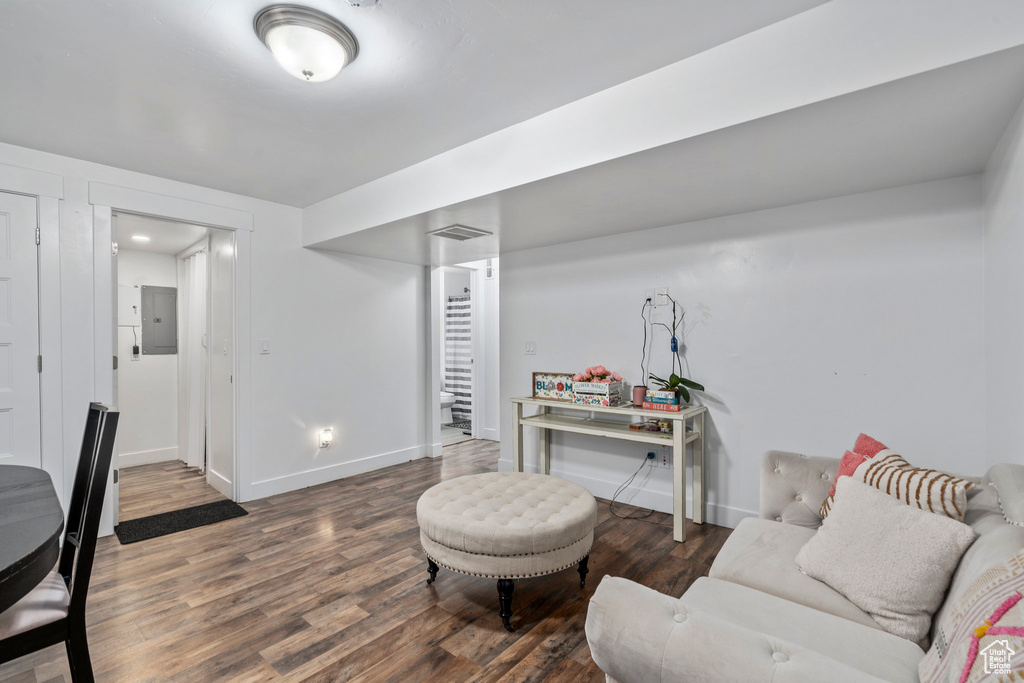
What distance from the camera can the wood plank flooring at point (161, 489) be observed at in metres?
3.53

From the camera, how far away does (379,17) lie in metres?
1.65

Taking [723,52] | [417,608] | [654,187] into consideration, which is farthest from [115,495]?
[723,52]

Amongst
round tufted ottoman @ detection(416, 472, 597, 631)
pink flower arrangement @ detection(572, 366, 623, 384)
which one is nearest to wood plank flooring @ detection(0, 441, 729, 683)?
round tufted ottoman @ detection(416, 472, 597, 631)

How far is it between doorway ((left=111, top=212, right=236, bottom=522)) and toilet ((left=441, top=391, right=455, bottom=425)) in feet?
8.89

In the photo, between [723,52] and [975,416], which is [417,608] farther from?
[975,416]

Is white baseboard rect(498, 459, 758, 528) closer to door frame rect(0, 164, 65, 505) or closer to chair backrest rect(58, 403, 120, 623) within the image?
chair backrest rect(58, 403, 120, 623)

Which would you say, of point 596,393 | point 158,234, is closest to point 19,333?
point 158,234

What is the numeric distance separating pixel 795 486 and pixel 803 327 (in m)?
1.21

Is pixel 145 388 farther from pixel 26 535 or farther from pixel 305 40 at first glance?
pixel 305 40

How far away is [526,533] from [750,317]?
2060mm

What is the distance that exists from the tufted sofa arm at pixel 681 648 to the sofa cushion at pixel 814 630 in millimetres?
76

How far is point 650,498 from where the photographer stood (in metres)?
3.46

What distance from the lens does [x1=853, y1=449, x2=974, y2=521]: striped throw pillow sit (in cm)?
140

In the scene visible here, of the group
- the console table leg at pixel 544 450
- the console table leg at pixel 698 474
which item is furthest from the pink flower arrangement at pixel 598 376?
the console table leg at pixel 698 474
